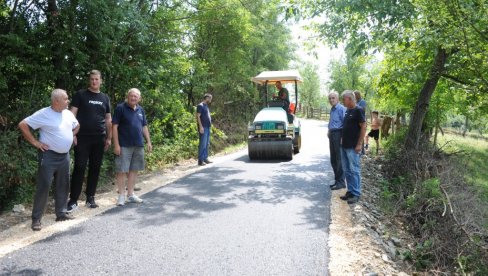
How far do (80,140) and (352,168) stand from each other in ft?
14.4

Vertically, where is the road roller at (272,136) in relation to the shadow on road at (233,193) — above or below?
above

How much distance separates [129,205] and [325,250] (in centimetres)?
333

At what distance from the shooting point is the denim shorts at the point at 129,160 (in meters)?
6.32

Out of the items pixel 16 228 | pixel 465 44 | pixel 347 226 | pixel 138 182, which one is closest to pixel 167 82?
pixel 138 182

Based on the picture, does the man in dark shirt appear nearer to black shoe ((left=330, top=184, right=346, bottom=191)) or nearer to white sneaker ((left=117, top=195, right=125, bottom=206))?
black shoe ((left=330, top=184, right=346, bottom=191))

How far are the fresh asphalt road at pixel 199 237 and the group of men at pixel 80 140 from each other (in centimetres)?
56

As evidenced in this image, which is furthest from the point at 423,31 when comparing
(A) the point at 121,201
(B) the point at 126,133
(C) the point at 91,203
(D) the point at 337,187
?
(C) the point at 91,203

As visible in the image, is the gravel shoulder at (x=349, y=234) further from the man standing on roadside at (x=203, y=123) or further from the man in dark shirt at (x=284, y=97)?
the man in dark shirt at (x=284, y=97)

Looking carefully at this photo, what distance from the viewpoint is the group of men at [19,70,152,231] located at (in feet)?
16.9

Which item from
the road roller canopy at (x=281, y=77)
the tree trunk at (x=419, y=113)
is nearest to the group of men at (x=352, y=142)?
the tree trunk at (x=419, y=113)

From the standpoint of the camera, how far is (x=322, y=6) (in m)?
9.73

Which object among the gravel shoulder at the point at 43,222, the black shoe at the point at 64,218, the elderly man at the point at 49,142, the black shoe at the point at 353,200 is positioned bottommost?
the black shoe at the point at 353,200

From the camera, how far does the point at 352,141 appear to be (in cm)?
674

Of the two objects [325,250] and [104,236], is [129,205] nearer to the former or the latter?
[104,236]
